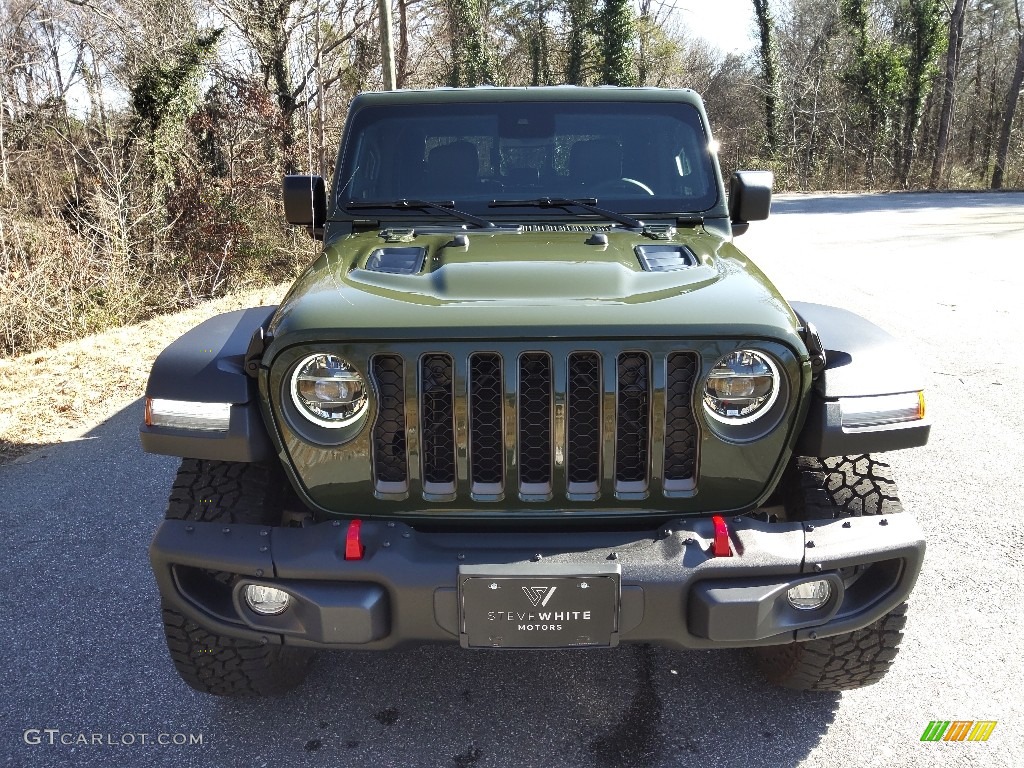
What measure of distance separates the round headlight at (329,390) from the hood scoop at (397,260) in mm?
525

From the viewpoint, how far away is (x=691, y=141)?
341 centimetres

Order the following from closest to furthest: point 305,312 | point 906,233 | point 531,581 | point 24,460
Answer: point 531,581, point 305,312, point 24,460, point 906,233

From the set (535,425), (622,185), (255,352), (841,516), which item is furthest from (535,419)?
(622,185)

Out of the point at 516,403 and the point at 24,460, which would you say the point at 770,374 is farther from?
the point at 24,460

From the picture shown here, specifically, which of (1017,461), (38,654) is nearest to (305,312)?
(38,654)

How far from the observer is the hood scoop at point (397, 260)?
2526 mm

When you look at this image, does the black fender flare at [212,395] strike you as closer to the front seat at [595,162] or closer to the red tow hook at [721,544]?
the red tow hook at [721,544]

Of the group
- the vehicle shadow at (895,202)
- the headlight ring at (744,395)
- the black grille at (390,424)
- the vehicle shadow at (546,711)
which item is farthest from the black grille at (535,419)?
the vehicle shadow at (895,202)

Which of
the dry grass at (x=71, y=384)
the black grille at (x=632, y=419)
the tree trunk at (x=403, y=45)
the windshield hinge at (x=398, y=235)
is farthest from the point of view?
the tree trunk at (x=403, y=45)

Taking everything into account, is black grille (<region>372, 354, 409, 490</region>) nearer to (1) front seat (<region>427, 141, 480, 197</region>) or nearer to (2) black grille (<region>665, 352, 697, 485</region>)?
(2) black grille (<region>665, 352, 697, 485</region>)

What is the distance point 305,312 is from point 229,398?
307 mm

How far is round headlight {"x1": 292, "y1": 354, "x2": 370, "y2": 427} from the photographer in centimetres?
206

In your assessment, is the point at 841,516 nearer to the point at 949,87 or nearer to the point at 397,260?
the point at 397,260

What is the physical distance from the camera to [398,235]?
9.75 feet
